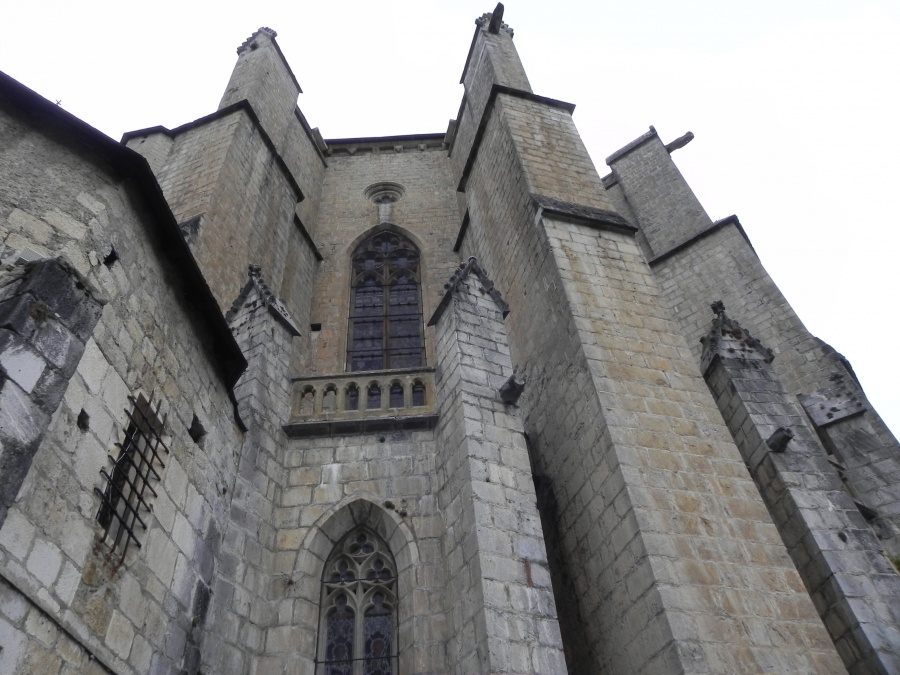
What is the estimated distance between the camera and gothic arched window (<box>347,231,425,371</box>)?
10.1m

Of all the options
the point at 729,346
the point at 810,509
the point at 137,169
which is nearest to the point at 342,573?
the point at 137,169

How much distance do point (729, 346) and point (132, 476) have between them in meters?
5.70

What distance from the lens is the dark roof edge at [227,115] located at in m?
11.2

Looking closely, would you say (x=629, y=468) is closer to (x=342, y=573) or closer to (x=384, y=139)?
(x=342, y=573)

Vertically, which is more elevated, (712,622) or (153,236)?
(153,236)

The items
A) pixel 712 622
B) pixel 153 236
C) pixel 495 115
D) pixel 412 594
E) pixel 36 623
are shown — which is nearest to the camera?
pixel 36 623

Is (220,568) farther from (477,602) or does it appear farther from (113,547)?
(477,602)

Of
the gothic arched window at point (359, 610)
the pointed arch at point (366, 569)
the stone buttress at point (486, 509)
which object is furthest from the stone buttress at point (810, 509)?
the gothic arched window at point (359, 610)

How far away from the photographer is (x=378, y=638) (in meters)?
5.33

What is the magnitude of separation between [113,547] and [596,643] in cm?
346

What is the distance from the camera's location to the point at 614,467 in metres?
5.30

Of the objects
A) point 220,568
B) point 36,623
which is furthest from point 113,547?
point 220,568

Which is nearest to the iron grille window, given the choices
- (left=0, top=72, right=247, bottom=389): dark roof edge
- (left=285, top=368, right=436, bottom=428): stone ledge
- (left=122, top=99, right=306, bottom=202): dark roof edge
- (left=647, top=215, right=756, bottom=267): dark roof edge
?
(left=0, top=72, right=247, bottom=389): dark roof edge

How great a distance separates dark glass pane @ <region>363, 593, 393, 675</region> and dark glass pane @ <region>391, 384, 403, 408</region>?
2.02 meters
